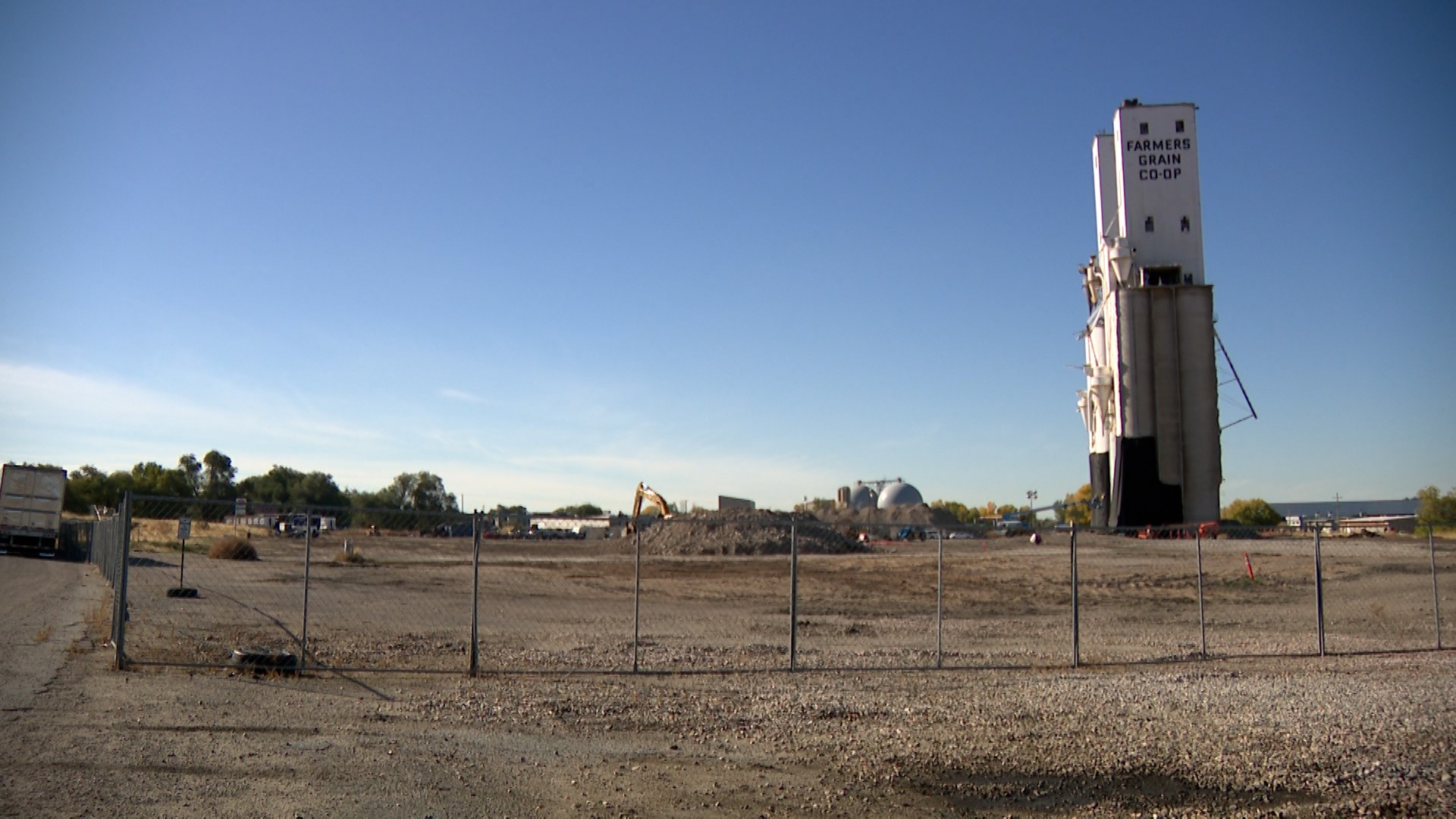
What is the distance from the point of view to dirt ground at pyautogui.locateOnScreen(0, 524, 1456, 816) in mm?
7445

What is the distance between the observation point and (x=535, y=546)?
235 feet

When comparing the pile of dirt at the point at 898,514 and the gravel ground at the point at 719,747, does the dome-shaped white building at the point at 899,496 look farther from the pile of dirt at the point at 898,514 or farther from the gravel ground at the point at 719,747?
the gravel ground at the point at 719,747

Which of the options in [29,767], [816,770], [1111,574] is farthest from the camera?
[1111,574]

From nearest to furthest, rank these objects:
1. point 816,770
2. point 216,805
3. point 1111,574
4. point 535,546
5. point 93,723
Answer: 1. point 216,805
2. point 816,770
3. point 93,723
4. point 1111,574
5. point 535,546

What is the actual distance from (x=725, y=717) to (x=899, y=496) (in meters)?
115

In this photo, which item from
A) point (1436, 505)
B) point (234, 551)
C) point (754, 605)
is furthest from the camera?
point (1436, 505)

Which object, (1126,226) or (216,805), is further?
(1126,226)

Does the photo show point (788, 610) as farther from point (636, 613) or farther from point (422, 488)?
point (422, 488)

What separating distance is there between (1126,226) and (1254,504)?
240ft

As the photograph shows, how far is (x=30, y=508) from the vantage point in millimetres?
44344

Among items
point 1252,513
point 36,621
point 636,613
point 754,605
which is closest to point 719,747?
point 636,613

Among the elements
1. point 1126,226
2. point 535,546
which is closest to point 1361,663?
point 1126,226

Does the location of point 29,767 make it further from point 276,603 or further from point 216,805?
point 276,603

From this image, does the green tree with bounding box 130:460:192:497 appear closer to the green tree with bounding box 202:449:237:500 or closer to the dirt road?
the green tree with bounding box 202:449:237:500
